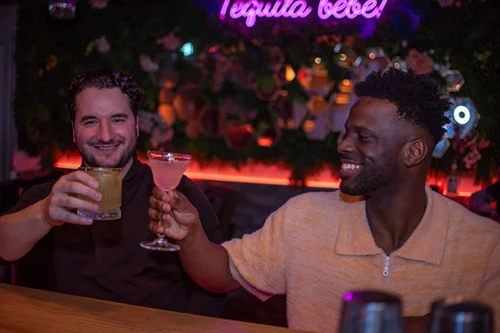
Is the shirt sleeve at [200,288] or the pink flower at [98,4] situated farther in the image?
the pink flower at [98,4]

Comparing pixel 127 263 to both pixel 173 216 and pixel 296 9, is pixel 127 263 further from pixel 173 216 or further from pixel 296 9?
pixel 296 9

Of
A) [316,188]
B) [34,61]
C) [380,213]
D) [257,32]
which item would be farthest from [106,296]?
[34,61]

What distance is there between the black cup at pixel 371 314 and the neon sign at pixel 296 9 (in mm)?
4284

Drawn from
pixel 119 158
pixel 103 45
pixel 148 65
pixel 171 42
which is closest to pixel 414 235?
pixel 119 158

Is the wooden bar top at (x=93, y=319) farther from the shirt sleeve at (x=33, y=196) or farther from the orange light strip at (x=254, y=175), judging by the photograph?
the orange light strip at (x=254, y=175)

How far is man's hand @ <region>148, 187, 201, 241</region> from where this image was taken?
2027 mm

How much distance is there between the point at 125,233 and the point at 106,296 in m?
0.27

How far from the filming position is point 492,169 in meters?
4.76

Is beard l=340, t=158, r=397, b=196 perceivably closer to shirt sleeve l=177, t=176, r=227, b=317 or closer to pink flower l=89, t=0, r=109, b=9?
shirt sleeve l=177, t=176, r=227, b=317

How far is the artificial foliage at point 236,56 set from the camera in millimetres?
4777

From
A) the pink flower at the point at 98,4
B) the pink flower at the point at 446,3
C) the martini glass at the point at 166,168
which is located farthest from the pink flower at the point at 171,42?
the martini glass at the point at 166,168

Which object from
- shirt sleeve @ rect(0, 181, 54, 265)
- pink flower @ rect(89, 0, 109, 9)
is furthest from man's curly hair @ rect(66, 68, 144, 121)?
pink flower @ rect(89, 0, 109, 9)

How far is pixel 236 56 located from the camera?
5457mm

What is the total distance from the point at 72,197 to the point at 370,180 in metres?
0.98
